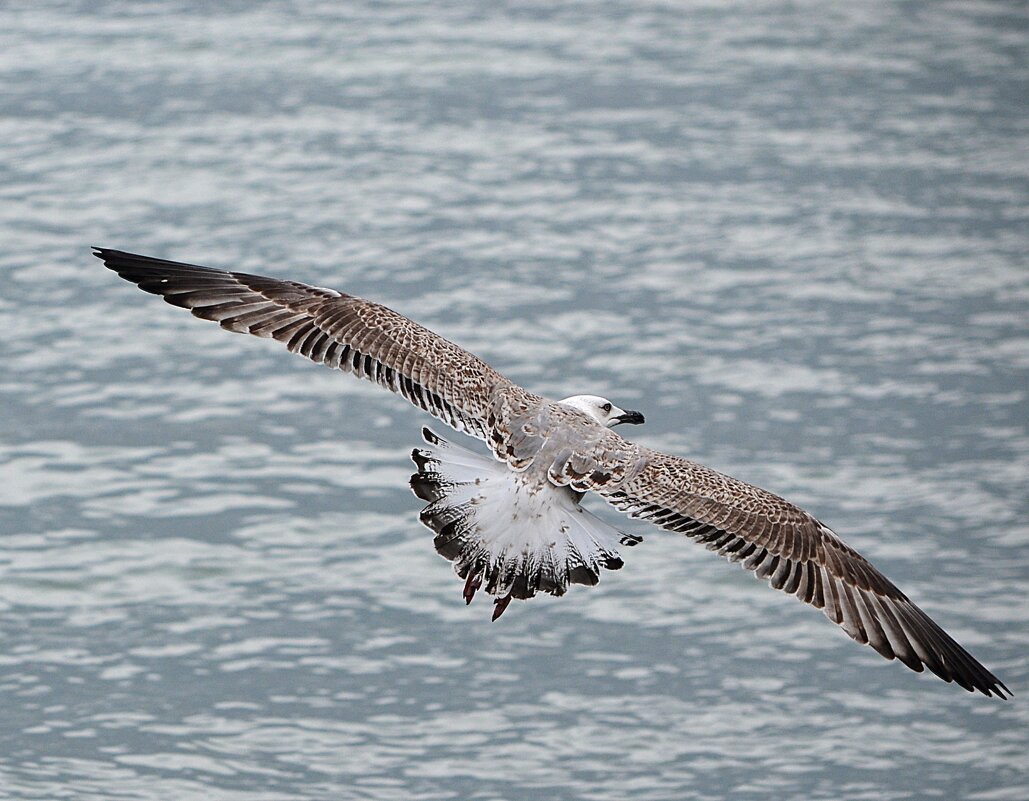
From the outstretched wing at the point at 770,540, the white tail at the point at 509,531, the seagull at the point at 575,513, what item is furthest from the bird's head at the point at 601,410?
the white tail at the point at 509,531

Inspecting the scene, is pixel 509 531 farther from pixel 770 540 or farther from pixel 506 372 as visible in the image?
pixel 506 372

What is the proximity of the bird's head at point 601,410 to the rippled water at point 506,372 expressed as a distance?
2027mm

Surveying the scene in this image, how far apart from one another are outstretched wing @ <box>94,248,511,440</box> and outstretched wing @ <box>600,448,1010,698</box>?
900mm

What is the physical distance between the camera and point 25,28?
786 inches

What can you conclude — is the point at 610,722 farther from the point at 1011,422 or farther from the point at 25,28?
the point at 25,28

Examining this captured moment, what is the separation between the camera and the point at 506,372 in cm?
1355

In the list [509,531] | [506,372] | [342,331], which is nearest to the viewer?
[509,531]

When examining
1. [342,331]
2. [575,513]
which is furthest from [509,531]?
[342,331]

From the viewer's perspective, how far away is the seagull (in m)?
8.09

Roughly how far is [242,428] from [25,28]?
876cm

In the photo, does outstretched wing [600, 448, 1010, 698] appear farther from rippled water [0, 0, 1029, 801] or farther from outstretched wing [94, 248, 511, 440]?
rippled water [0, 0, 1029, 801]

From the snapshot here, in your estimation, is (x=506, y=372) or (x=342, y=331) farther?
(x=506, y=372)

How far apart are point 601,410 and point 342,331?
4.31ft

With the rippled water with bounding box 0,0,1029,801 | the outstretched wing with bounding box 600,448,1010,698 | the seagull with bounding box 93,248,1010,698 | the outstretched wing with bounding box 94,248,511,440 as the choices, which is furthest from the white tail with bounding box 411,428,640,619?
the rippled water with bounding box 0,0,1029,801
